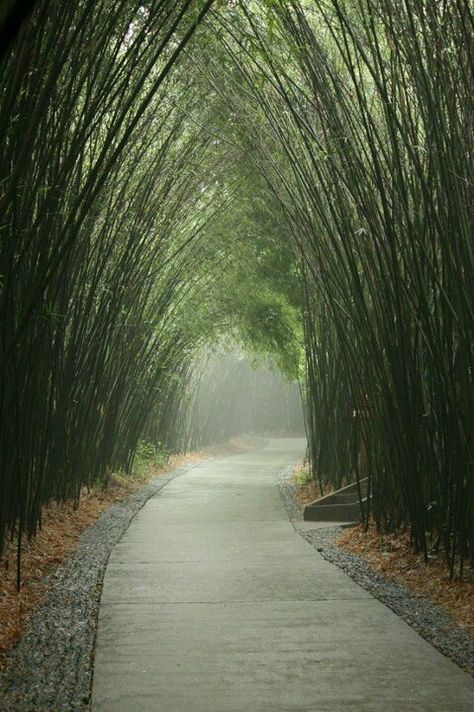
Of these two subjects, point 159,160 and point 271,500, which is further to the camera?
point 271,500

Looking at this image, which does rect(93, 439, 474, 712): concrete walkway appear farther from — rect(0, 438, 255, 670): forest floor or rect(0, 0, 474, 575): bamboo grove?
rect(0, 0, 474, 575): bamboo grove

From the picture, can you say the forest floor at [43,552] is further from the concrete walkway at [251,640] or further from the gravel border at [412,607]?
the gravel border at [412,607]

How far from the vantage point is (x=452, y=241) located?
10.1ft

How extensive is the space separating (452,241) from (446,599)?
116 cm

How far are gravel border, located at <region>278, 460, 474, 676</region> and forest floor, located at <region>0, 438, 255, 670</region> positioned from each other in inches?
43.1

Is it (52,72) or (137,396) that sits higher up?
(52,72)

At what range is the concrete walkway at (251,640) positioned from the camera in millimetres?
1967

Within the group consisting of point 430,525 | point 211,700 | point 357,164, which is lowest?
point 211,700

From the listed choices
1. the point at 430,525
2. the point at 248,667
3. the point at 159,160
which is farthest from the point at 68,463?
the point at 248,667

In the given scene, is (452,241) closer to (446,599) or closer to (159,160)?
(446,599)

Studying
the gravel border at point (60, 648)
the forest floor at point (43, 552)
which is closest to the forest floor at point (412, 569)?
the gravel border at point (60, 648)

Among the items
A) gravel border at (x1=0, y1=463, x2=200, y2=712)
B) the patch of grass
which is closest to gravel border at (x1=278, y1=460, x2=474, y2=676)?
gravel border at (x1=0, y1=463, x2=200, y2=712)

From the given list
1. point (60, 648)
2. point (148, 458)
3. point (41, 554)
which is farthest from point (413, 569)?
point (148, 458)

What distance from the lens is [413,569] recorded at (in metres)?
3.47
